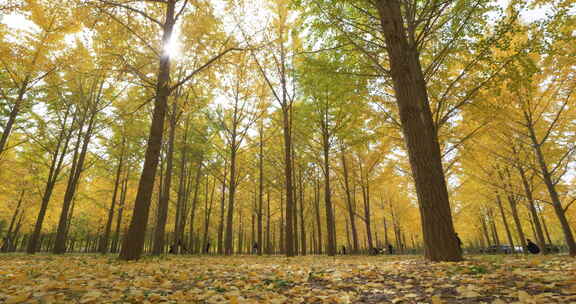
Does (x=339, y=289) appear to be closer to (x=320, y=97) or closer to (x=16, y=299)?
(x=16, y=299)

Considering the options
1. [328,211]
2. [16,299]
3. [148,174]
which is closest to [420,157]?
[16,299]

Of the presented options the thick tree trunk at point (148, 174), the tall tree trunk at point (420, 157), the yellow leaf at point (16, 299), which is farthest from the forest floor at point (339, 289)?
the thick tree trunk at point (148, 174)

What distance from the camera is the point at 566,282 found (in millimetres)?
2229

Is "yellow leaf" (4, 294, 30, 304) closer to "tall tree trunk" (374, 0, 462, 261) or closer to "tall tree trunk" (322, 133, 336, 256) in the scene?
"tall tree trunk" (374, 0, 462, 261)

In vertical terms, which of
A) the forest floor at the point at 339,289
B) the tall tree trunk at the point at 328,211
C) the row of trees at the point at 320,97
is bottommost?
the forest floor at the point at 339,289

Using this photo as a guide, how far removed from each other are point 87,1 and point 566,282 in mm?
10194

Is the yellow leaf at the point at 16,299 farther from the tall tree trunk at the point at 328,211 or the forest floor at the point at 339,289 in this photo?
the tall tree trunk at the point at 328,211

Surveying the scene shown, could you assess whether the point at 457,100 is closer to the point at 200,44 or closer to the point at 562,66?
the point at 562,66

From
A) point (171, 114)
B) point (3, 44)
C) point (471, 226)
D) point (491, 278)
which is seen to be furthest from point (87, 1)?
point (471, 226)

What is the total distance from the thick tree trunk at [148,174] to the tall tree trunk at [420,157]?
18.6 ft

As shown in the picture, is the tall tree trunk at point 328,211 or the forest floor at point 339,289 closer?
the forest floor at point 339,289

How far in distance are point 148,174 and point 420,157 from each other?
6296 millimetres

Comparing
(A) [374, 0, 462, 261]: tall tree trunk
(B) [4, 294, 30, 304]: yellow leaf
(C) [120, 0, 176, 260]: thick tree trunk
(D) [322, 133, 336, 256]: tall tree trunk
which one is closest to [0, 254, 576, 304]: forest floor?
(B) [4, 294, 30, 304]: yellow leaf

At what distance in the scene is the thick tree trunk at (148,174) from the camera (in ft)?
19.6
